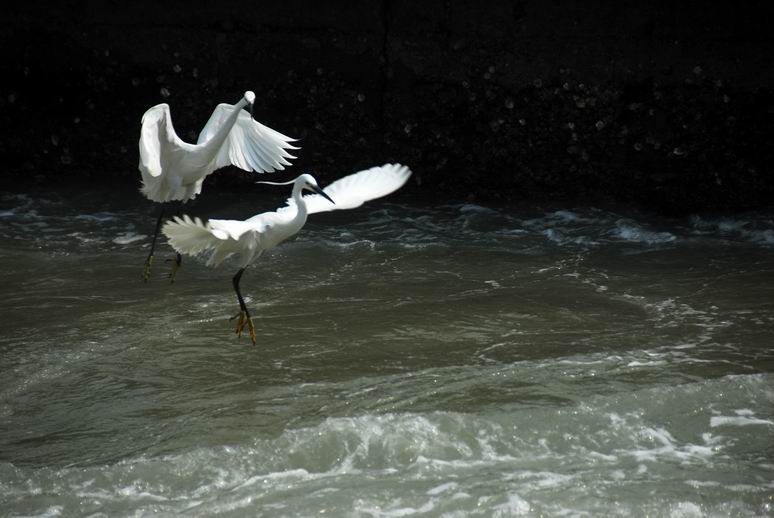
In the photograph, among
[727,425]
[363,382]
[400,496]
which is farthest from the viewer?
[363,382]

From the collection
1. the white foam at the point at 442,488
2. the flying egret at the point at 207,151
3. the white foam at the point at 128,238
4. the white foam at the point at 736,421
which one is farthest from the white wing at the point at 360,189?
the white foam at the point at 128,238

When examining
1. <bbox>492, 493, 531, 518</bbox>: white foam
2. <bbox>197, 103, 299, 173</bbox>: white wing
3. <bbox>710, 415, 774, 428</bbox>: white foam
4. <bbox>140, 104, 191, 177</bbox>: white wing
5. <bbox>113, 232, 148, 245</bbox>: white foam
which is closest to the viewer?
<bbox>492, 493, 531, 518</bbox>: white foam

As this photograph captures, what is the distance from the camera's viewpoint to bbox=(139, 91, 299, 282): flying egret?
5926 millimetres

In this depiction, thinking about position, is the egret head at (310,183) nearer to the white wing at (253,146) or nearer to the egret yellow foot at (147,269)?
the white wing at (253,146)

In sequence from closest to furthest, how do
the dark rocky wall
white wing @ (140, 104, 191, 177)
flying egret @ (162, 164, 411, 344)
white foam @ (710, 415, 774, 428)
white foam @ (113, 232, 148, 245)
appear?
white foam @ (710, 415, 774, 428) → flying egret @ (162, 164, 411, 344) → white wing @ (140, 104, 191, 177) → white foam @ (113, 232, 148, 245) → the dark rocky wall

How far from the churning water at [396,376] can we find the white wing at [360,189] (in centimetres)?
70

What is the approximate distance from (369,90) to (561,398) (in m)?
4.88

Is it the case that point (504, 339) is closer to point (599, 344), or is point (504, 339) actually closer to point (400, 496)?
point (599, 344)

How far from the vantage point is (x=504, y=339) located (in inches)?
215

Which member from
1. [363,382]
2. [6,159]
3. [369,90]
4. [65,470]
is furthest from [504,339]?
[6,159]

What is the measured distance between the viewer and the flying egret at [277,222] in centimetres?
486

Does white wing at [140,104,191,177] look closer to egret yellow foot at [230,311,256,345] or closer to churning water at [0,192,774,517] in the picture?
churning water at [0,192,774,517]

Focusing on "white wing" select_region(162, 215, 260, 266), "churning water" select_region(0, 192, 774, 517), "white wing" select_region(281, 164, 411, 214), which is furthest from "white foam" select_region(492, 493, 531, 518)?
"white wing" select_region(281, 164, 411, 214)

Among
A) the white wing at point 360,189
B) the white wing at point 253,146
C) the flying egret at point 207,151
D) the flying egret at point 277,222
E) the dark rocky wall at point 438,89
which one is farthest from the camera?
the dark rocky wall at point 438,89
